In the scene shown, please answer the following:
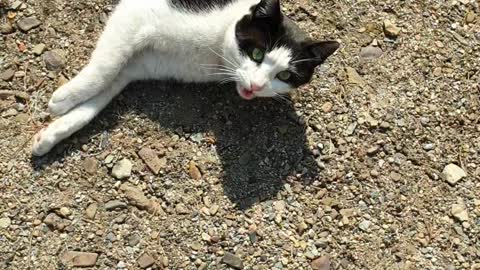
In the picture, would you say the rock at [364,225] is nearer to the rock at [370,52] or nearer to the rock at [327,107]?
the rock at [327,107]

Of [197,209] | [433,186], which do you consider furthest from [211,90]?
[433,186]

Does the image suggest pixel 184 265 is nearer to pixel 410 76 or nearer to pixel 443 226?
pixel 443 226

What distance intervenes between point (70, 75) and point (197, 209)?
887 mm

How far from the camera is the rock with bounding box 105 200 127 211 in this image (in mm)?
2893

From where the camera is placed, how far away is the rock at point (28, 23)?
3088mm

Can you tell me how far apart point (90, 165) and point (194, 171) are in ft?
1.58

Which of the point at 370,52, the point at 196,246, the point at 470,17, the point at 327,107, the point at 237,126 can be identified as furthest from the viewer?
the point at 470,17

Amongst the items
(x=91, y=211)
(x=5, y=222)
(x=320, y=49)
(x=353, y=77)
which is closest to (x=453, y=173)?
(x=353, y=77)

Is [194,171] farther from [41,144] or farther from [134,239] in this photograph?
A: [41,144]

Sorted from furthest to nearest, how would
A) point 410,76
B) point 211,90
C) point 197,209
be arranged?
point 410,76 → point 211,90 → point 197,209

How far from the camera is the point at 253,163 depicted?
3096 mm

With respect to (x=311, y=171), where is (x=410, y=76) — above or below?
above

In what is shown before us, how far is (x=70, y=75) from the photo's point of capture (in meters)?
3.06

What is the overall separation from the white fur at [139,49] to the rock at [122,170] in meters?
0.25
